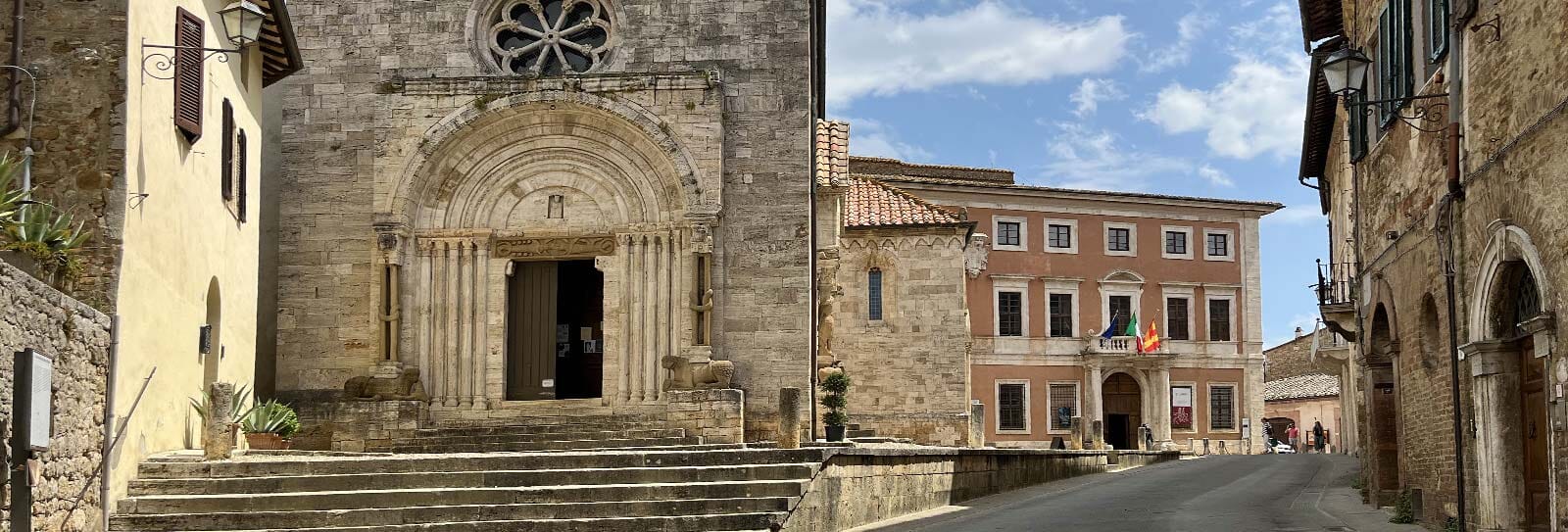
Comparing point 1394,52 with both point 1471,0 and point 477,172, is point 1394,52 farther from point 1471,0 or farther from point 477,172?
point 477,172

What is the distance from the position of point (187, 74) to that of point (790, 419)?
24.4ft

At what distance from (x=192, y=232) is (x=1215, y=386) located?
41059 millimetres

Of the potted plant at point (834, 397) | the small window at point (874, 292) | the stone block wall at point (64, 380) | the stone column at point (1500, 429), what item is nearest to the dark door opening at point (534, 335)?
the potted plant at point (834, 397)

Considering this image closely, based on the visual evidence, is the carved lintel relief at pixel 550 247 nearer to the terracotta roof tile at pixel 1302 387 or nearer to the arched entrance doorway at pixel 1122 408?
the arched entrance doorway at pixel 1122 408

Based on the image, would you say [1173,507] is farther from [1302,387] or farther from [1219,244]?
[1302,387]

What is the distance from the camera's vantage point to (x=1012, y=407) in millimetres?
50594

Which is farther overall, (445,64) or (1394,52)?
(445,64)

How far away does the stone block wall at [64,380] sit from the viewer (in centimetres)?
1124

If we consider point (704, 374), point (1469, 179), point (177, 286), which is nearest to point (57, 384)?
point (177, 286)

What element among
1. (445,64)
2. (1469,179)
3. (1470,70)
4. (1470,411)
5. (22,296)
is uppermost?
(445,64)

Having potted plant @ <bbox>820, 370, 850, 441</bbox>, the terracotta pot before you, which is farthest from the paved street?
the terracotta pot

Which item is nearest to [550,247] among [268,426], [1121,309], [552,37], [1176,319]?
[552,37]

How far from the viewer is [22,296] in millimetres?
11477

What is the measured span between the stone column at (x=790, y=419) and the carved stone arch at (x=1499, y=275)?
23.8ft
